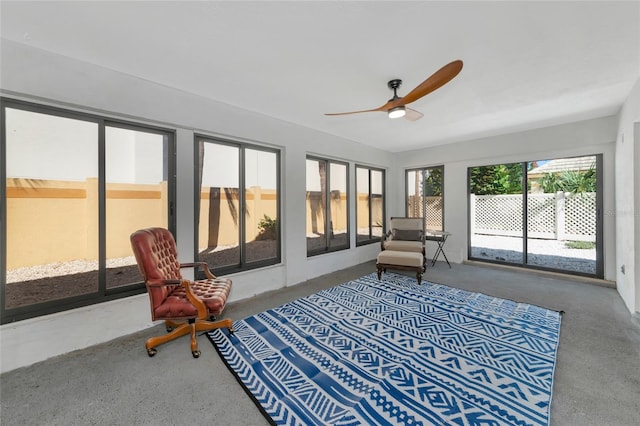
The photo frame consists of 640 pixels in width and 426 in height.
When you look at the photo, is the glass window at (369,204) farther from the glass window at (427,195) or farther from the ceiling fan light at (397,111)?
the ceiling fan light at (397,111)

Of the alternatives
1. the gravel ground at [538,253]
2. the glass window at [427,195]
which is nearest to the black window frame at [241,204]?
the glass window at [427,195]

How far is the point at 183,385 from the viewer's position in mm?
1756

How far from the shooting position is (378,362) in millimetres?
1981

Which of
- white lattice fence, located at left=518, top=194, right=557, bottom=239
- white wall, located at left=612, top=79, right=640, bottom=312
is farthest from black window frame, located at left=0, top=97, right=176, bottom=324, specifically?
white lattice fence, located at left=518, top=194, right=557, bottom=239

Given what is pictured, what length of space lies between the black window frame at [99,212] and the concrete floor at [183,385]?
0.43 m

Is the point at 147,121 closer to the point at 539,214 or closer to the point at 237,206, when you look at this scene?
the point at 237,206

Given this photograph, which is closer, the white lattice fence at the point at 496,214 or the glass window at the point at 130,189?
the glass window at the point at 130,189

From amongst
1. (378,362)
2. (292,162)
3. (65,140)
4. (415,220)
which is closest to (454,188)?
(415,220)

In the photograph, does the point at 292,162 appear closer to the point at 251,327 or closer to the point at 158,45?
the point at 158,45

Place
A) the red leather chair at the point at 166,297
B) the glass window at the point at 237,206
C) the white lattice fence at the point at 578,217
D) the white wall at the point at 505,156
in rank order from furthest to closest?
the white lattice fence at the point at 578,217 → the white wall at the point at 505,156 → the glass window at the point at 237,206 → the red leather chair at the point at 166,297

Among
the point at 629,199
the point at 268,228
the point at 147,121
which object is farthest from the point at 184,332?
the point at 629,199

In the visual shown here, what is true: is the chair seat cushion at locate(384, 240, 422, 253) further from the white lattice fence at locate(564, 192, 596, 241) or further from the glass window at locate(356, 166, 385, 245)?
the white lattice fence at locate(564, 192, 596, 241)

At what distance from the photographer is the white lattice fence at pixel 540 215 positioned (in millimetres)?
4738

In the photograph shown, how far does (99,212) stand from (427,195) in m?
5.82
